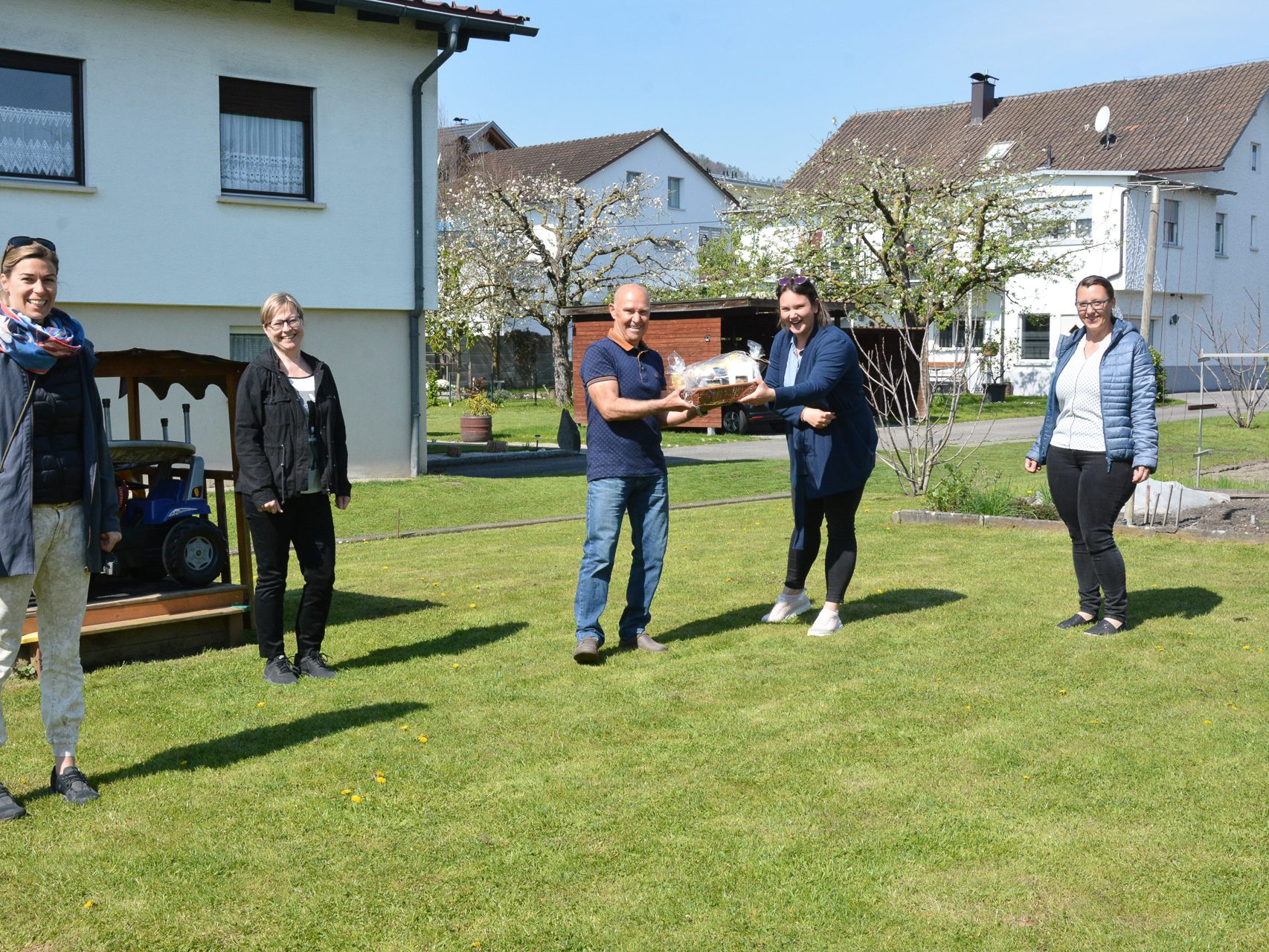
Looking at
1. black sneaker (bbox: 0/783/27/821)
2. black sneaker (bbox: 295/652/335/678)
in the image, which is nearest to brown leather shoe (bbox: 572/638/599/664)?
black sneaker (bbox: 295/652/335/678)

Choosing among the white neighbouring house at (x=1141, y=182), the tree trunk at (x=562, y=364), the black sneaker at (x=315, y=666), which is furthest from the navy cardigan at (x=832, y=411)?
the white neighbouring house at (x=1141, y=182)

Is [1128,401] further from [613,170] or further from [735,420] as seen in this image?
[613,170]

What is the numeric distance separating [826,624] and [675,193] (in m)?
54.9

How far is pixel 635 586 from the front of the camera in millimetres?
7426

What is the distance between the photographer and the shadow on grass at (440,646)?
7.32 m

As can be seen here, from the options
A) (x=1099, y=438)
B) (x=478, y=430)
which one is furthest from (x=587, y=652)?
(x=478, y=430)

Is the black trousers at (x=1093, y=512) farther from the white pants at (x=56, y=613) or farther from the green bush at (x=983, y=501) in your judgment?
the white pants at (x=56, y=613)

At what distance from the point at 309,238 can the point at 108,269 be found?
267cm

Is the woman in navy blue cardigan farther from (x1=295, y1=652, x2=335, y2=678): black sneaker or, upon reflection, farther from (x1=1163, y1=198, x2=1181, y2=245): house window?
(x1=1163, y1=198, x2=1181, y2=245): house window

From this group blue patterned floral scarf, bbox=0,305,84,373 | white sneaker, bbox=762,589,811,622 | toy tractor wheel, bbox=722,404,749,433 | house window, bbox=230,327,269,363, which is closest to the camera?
blue patterned floral scarf, bbox=0,305,84,373

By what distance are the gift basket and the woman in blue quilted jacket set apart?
6.09 ft

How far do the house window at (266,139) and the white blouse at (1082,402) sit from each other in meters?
12.8

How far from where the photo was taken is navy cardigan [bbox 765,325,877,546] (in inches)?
288

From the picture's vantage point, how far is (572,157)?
5875 centimetres
